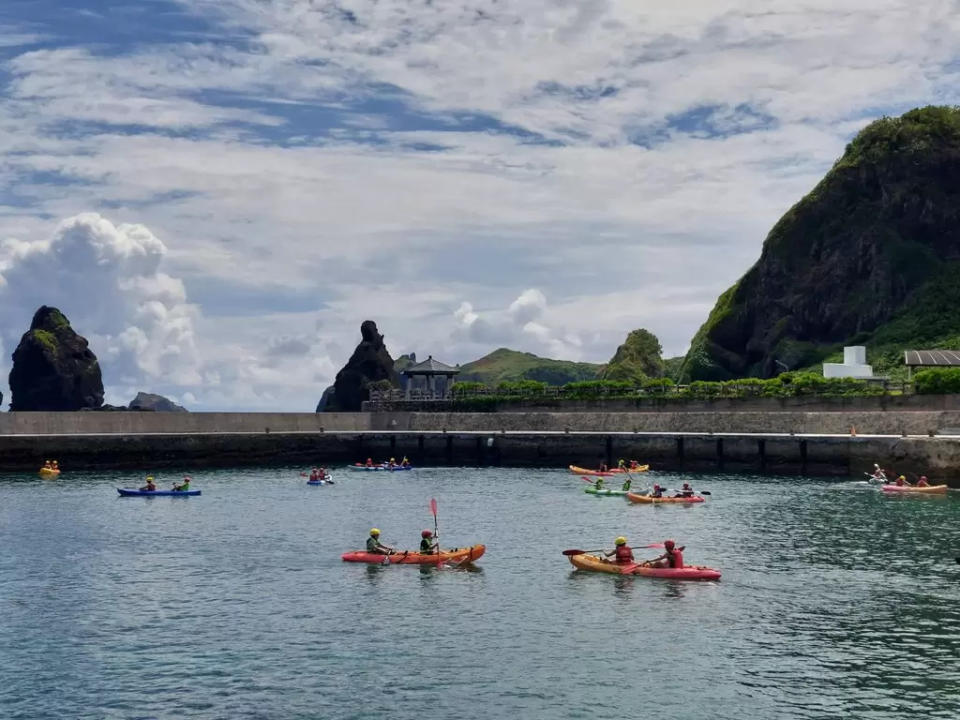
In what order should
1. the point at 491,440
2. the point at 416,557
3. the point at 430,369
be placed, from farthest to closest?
the point at 430,369 < the point at 491,440 < the point at 416,557

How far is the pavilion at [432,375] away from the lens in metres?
125

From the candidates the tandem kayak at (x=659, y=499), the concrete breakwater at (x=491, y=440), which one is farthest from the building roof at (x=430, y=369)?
the tandem kayak at (x=659, y=499)

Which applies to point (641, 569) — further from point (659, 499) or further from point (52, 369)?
point (52, 369)

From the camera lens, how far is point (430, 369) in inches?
4934

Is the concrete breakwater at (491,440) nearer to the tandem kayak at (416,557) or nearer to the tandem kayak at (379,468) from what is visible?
the tandem kayak at (379,468)

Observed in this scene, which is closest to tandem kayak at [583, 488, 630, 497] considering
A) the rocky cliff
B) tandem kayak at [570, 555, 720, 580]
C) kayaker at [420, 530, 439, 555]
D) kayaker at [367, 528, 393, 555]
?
kayaker at [420, 530, 439, 555]

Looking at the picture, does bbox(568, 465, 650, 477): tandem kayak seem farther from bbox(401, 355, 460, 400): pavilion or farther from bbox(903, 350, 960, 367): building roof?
bbox(401, 355, 460, 400): pavilion

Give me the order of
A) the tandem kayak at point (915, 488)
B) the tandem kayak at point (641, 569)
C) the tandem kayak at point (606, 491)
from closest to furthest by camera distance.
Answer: the tandem kayak at point (641, 569), the tandem kayak at point (915, 488), the tandem kayak at point (606, 491)

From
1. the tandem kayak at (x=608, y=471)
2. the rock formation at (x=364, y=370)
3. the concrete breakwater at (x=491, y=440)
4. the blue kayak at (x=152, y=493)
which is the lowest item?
the blue kayak at (x=152, y=493)

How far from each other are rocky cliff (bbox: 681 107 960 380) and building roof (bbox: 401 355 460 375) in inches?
2052

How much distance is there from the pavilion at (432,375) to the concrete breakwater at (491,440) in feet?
31.0

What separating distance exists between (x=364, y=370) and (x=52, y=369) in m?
52.5

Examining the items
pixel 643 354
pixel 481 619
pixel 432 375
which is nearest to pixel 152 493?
pixel 481 619

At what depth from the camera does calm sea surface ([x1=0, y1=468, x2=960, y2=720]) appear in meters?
26.6
